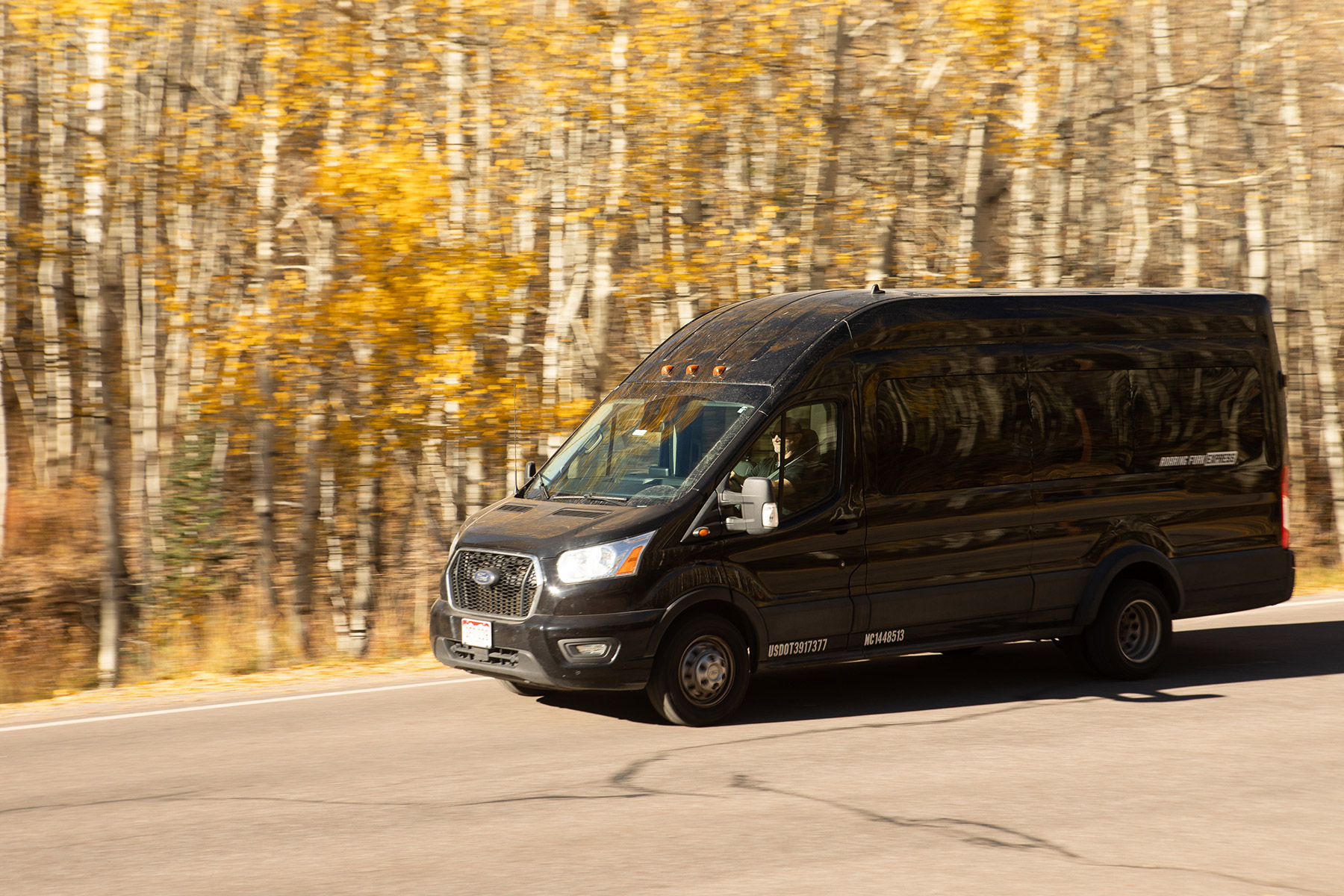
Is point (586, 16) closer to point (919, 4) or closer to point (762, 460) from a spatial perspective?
point (919, 4)

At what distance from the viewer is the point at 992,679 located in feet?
31.3

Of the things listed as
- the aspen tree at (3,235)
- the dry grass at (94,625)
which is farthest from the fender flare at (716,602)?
the aspen tree at (3,235)

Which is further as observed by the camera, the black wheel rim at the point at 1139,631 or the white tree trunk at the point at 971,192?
the white tree trunk at the point at 971,192

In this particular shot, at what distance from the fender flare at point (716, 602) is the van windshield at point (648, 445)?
0.58 meters

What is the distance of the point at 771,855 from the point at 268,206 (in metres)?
11.5

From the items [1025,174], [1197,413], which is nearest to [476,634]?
[1197,413]

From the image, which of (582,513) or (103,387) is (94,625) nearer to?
(103,387)

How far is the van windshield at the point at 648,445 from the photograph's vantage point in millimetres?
8148

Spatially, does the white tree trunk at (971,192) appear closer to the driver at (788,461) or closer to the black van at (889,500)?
the black van at (889,500)

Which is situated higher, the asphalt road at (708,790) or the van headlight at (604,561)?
the van headlight at (604,561)

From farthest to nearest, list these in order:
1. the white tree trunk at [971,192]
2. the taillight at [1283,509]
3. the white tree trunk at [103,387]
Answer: the white tree trunk at [971,192]
the white tree trunk at [103,387]
the taillight at [1283,509]

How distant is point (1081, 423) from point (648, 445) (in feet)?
10.2

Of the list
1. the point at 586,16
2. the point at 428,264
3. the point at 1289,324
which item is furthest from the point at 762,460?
the point at 1289,324

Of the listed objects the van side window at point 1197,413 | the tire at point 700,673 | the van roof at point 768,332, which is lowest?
the tire at point 700,673
